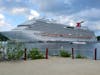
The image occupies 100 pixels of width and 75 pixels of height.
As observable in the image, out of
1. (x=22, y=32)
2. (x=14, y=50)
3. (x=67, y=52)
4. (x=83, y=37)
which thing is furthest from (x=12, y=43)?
(x=83, y=37)

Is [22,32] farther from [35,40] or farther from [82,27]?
[82,27]

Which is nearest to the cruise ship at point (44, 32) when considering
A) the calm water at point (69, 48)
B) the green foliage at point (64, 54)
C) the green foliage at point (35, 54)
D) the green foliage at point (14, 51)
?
the calm water at point (69, 48)

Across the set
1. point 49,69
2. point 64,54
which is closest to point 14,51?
point 64,54

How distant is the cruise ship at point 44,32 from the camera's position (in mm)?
80375

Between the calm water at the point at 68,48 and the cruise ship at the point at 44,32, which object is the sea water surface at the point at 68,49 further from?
the cruise ship at the point at 44,32

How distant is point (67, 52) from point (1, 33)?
218 ft

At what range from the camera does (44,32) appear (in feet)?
273

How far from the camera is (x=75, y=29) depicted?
3514 inches

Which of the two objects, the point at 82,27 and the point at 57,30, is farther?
the point at 82,27

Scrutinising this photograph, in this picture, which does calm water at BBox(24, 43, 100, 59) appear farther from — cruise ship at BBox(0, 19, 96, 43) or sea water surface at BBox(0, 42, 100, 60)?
cruise ship at BBox(0, 19, 96, 43)

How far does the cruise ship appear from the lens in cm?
8038

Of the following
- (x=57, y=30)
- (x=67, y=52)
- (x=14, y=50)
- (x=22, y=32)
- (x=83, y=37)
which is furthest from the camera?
(x=83, y=37)

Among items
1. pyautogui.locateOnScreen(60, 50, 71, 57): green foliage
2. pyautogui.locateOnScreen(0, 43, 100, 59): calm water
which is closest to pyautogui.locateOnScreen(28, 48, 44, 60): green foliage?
pyautogui.locateOnScreen(0, 43, 100, 59): calm water

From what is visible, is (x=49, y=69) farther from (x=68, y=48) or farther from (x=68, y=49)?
(x=68, y=48)
